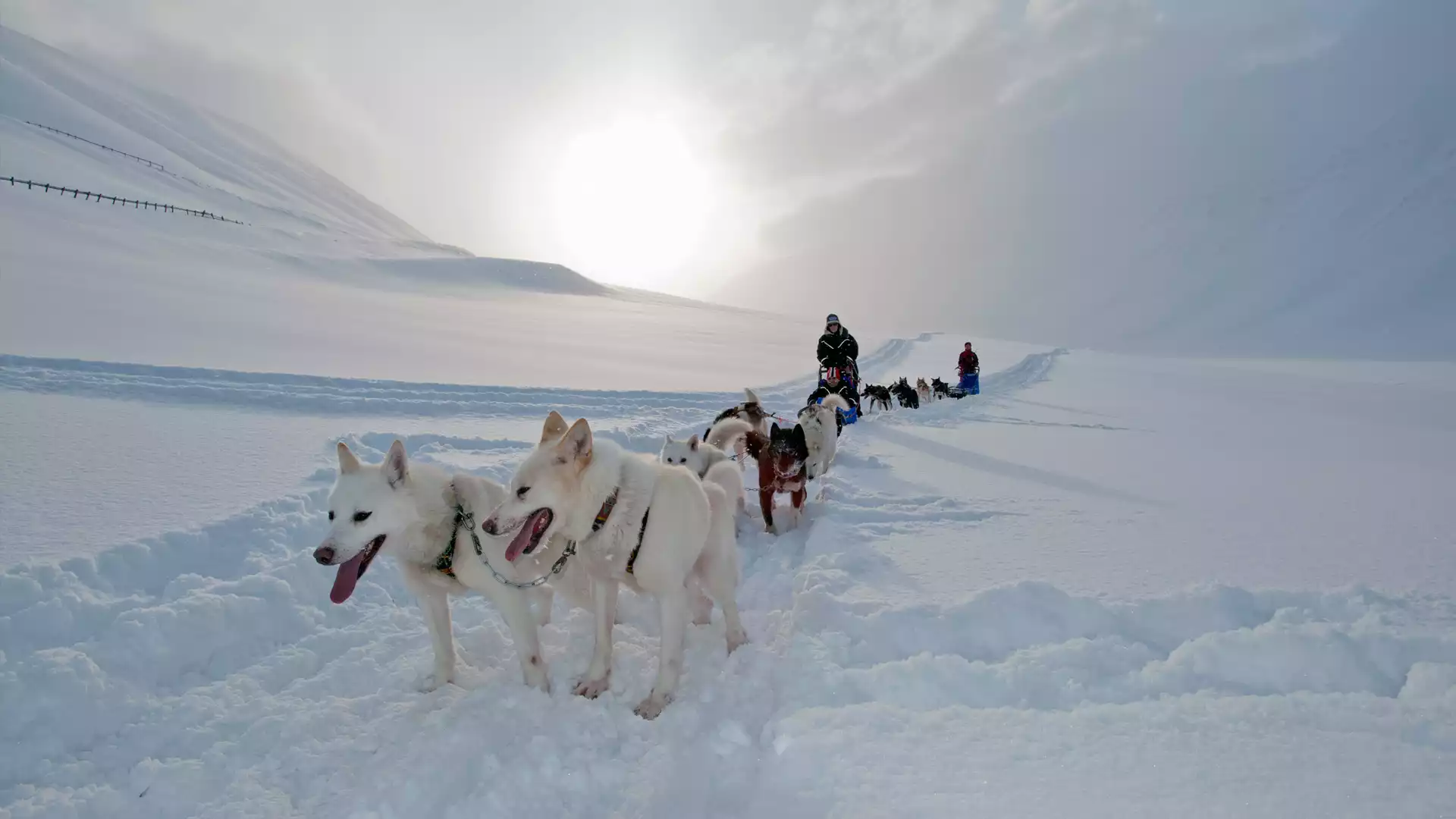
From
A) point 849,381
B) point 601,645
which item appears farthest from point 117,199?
point 601,645

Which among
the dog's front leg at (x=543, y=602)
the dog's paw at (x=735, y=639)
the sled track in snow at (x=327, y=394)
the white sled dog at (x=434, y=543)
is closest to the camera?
the white sled dog at (x=434, y=543)

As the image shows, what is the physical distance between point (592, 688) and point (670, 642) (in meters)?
0.45

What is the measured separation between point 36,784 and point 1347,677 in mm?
5215

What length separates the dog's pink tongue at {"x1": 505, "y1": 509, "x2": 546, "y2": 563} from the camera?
282 centimetres

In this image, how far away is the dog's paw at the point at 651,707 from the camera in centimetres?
301

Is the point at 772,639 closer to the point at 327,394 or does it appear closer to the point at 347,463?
the point at 347,463

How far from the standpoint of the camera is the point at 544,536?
2.93 metres

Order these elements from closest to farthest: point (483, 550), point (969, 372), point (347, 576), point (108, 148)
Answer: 1. point (347, 576)
2. point (483, 550)
3. point (969, 372)
4. point (108, 148)

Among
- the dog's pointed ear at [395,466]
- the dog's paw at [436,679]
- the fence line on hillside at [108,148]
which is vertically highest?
the fence line on hillside at [108,148]

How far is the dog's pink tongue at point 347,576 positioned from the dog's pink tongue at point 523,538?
65cm

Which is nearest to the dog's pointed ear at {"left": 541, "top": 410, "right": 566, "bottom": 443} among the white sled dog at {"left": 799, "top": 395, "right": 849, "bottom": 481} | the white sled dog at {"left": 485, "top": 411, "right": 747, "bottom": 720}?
the white sled dog at {"left": 485, "top": 411, "right": 747, "bottom": 720}

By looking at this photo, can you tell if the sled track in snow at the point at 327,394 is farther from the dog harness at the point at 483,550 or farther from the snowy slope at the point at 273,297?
the dog harness at the point at 483,550

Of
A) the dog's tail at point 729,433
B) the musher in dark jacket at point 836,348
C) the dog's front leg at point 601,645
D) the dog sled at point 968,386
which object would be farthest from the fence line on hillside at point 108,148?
the dog's front leg at point 601,645

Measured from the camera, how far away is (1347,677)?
8.74ft
